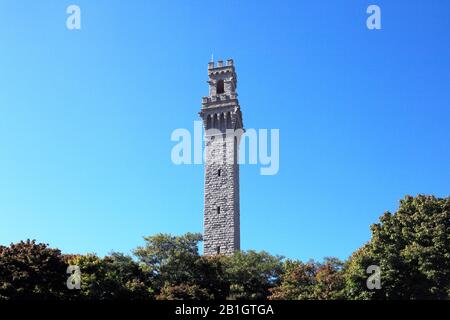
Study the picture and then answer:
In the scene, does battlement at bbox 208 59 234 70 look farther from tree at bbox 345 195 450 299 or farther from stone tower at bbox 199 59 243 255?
tree at bbox 345 195 450 299

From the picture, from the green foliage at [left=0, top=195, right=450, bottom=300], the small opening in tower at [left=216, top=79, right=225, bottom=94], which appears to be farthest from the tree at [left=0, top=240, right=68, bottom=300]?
the small opening in tower at [left=216, top=79, right=225, bottom=94]

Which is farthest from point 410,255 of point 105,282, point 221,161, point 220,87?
point 220,87

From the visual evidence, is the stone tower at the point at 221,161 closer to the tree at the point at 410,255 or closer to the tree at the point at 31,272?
the tree at the point at 31,272

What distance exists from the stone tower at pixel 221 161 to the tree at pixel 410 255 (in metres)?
23.2

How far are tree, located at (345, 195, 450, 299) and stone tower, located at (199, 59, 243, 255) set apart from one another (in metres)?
23.2

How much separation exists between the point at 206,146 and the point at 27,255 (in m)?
29.0

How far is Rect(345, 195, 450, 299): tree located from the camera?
36.3 metres

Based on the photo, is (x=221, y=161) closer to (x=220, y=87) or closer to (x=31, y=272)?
(x=220, y=87)

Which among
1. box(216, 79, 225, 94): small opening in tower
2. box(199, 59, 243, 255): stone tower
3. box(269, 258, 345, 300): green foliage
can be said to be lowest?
box(269, 258, 345, 300): green foliage

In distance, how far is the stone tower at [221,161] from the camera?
201 ft

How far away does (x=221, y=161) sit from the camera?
6431 centimetres

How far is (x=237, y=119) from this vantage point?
6681 centimetres
